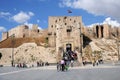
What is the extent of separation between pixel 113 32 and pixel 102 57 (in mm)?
27376

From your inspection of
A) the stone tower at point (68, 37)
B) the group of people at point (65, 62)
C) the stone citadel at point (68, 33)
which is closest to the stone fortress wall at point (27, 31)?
the stone citadel at point (68, 33)

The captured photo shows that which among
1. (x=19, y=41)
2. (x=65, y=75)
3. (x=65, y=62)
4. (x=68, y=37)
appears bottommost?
(x=65, y=75)

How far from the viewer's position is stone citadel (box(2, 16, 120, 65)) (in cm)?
7462

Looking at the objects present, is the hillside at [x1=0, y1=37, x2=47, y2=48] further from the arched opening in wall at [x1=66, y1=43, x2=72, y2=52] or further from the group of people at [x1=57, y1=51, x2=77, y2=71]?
the group of people at [x1=57, y1=51, x2=77, y2=71]

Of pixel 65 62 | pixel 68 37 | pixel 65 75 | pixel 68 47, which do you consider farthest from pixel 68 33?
pixel 65 75

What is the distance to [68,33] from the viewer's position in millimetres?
74312

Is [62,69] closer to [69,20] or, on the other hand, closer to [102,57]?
[102,57]

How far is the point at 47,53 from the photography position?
267ft

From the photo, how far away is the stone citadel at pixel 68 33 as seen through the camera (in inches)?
2938

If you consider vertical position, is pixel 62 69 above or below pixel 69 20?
below

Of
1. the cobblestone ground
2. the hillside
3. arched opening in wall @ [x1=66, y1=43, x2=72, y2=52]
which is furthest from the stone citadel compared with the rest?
the cobblestone ground

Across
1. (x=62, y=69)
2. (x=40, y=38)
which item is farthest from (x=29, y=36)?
(x=62, y=69)

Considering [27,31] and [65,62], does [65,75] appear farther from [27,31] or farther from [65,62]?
[27,31]

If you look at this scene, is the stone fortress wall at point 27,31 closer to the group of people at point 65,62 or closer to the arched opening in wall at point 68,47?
the arched opening in wall at point 68,47
